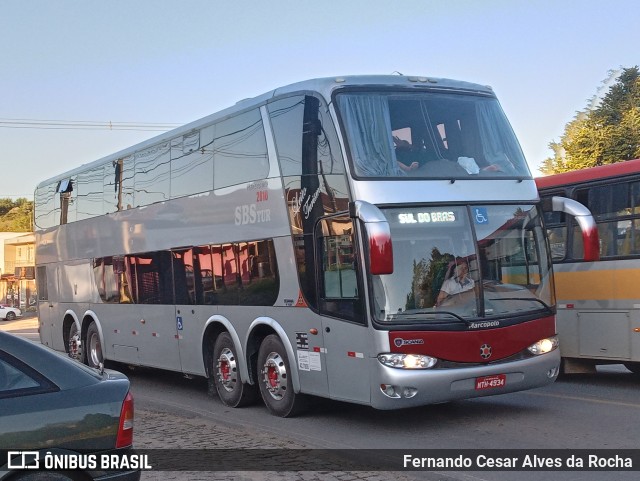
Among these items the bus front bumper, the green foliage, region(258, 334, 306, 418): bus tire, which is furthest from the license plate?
the green foliage

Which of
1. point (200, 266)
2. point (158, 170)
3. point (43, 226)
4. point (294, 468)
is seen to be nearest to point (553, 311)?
point (294, 468)

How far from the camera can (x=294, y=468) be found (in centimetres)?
848

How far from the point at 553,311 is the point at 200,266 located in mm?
5321

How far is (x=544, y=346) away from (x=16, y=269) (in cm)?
7900

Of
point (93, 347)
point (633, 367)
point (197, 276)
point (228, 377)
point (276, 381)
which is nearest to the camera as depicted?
point (276, 381)

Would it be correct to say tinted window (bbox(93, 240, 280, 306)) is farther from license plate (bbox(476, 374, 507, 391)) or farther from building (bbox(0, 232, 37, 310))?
building (bbox(0, 232, 37, 310))

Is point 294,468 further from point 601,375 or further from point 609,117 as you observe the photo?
point 609,117

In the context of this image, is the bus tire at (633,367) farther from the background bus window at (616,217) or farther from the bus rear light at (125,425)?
the bus rear light at (125,425)

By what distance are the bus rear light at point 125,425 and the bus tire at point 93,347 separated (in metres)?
12.1

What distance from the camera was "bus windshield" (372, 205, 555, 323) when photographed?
10125mm

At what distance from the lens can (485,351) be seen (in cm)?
1031

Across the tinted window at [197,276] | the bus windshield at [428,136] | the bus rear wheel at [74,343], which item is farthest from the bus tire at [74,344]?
the bus windshield at [428,136]

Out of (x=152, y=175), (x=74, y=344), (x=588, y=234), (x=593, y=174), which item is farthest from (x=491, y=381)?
(x=74, y=344)

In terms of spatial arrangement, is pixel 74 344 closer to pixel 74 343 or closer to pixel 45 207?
pixel 74 343
